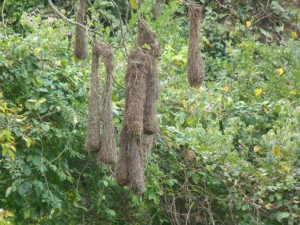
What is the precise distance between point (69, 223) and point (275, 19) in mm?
6142

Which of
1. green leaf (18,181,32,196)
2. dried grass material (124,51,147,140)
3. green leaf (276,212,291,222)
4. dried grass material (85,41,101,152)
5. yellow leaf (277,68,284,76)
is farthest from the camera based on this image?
yellow leaf (277,68,284,76)

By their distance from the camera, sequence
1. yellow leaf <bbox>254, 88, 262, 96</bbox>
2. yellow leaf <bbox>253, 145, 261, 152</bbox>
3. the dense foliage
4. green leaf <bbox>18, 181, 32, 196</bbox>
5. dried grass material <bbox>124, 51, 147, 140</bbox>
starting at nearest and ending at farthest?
dried grass material <bbox>124, 51, 147, 140</bbox>
green leaf <bbox>18, 181, 32, 196</bbox>
the dense foliage
yellow leaf <bbox>253, 145, 261, 152</bbox>
yellow leaf <bbox>254, 88, 262, 96</bbox>

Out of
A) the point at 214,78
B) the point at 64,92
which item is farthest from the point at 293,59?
the point at 64,92

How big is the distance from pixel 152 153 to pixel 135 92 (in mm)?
→ 2235

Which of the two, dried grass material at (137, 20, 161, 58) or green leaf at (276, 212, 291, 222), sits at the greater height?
dried grass material at (137, 20, 161, 58)

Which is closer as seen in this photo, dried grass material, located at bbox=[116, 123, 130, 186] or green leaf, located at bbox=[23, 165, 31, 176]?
dried grass material, located at bbox=[116, 123, 130, 186]

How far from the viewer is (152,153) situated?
6281 mm

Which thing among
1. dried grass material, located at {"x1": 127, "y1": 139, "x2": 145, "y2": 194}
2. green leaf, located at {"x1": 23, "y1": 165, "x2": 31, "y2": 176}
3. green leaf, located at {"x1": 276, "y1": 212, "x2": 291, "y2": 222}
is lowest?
green leaf, located at {"x1": 276, "y1": 212, "x2": 291, "y2": 222}

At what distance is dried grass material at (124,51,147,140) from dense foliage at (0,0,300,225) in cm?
105

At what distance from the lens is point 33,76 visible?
19.0 feet

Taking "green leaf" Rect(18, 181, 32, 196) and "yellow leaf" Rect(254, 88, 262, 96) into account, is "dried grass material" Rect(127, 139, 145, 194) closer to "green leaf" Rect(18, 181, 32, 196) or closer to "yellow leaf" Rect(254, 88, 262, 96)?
"green leaf" Rect(18, 181, 32, 196)

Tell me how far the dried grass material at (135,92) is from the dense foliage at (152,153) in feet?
Result: 3.44

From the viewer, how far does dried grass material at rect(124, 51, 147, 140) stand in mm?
4082

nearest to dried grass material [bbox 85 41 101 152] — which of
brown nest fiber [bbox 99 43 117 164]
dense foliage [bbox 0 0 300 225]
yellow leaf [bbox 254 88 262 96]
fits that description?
brown nest fiber [bbox 99 43 117 164]
